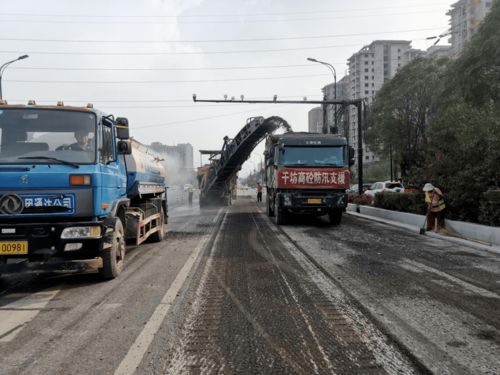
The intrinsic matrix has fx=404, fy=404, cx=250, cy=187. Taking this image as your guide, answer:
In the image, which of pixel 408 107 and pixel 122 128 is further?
pixel 408 107

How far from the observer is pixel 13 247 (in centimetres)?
521

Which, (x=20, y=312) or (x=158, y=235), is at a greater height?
(x=158, y=235)

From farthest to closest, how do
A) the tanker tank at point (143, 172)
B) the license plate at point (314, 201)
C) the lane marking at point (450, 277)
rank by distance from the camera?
1. the license plate at point (314, 201)
2. the tanker tank at point (143, 172)
3. the lane marking at point (450, 277)

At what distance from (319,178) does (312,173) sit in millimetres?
282

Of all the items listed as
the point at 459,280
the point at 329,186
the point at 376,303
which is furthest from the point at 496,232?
the point at 376,303

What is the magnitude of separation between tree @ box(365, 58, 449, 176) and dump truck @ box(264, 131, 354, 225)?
17.9 meters

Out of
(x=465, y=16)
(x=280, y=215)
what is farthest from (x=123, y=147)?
(x=465, y=16)

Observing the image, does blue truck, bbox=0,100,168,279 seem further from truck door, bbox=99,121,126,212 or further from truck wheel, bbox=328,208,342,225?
truck wheel, bbox=328,208,342,225

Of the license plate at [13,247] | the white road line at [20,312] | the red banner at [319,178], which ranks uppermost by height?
the red banner at [319,178]

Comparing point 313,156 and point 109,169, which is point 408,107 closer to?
point 313,156

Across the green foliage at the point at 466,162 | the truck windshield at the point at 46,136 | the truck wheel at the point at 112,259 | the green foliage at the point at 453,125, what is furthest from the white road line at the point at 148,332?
the green foliage at the point at 466,162

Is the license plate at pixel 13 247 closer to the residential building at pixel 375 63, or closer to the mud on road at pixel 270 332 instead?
the mud on road at pixel 270 332

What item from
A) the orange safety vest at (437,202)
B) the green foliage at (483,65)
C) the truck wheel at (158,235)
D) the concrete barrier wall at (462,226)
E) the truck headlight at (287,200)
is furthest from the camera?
the green foliage at (483,65)

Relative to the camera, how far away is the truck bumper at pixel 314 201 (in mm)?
13266
